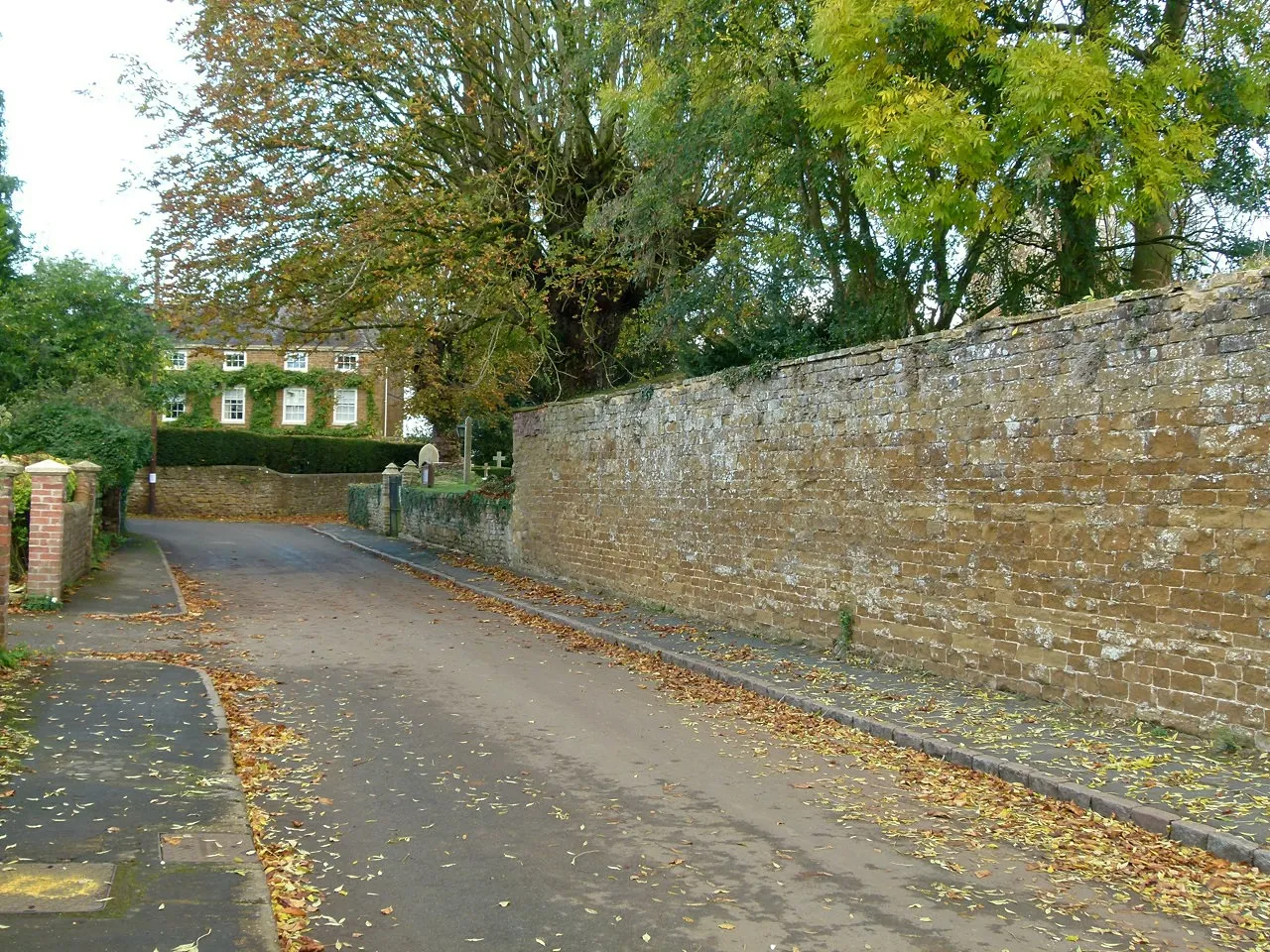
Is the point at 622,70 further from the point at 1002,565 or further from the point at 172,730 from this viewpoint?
the point at 172,730

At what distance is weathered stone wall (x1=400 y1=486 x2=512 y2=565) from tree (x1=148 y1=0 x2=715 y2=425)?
3.49 m

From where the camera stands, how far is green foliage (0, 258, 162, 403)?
31.6m

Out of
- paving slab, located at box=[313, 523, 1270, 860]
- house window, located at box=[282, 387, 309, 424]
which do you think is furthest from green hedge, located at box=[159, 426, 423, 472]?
paving slab, located at box=[313, 523, 1270, 860]

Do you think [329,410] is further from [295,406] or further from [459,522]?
[459,522]

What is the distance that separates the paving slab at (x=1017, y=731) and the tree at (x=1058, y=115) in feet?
14.3

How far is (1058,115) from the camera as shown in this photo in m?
9.38

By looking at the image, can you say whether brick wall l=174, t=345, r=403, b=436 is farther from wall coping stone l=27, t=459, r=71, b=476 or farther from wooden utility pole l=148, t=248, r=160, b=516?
wall coping stone l=27, t=459, r=71, b=476

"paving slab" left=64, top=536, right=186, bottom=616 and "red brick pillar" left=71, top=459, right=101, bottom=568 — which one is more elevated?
"red brick pillar" left=71, top=459, right=101, bottom=568

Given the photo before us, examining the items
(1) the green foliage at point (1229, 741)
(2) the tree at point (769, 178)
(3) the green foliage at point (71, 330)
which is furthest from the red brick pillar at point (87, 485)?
(1) the green foliage at point (1229, 741)

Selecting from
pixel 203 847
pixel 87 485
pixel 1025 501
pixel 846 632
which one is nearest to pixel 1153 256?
pixel 1025 501

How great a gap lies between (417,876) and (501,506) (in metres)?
16.7

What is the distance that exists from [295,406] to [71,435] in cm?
3131

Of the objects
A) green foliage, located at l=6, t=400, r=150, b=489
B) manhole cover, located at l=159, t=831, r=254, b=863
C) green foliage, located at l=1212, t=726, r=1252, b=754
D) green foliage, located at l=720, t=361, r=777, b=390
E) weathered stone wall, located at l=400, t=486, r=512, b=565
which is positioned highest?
green foliage, located at l=720, t=361, r=777, b=390

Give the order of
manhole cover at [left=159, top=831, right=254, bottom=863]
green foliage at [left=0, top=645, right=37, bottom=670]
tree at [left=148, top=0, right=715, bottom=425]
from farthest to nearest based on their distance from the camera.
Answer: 1. tree at [left=148, top=0, right=715, bottom=425]
2. green foliage at [left=0, top=645, right=37, bottom=670]
3. manhole cover at [left=159, top=831, right=254, bottom=863]
